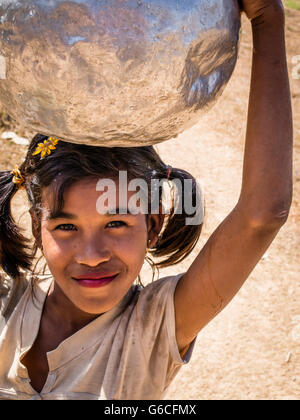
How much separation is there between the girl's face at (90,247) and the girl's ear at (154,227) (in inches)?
Answer: 5.4

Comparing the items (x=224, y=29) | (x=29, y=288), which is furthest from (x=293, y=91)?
(x=224, y=29)

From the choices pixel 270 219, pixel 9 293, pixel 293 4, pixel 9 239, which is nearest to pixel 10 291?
pixel 9 293

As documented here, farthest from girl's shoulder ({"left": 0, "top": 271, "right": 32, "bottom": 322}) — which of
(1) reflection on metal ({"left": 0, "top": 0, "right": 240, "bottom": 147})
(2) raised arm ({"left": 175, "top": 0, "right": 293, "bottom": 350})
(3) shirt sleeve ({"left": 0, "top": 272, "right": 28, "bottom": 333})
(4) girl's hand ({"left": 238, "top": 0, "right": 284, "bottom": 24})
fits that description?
(4) girl's hand ({"left": 238, "top": 0, "right": 284, "bottom": 24})

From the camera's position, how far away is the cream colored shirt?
1.81 m

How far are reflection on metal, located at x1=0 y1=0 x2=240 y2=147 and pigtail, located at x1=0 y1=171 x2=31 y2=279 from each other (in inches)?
32.0

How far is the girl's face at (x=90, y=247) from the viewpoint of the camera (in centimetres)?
170

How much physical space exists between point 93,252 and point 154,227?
356 mm

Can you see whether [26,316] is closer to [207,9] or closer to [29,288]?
[29,288]

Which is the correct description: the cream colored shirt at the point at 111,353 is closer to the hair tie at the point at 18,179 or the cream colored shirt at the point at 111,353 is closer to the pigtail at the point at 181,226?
the pigtail at the point at 181,226

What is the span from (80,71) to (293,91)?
5.25 metres

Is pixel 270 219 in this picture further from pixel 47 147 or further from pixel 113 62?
pixel 47 147

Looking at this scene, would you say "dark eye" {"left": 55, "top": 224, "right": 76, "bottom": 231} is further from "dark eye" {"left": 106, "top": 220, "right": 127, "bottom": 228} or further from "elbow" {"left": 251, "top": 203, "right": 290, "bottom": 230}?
"elbow" {"left": 251, "top": 203, "right": 290, "bottom": 230}

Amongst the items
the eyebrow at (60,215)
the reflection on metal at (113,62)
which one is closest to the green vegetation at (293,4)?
the eyebrow at (60,215)

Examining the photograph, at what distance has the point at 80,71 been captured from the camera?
1.18m
